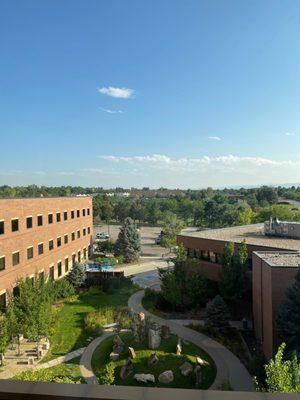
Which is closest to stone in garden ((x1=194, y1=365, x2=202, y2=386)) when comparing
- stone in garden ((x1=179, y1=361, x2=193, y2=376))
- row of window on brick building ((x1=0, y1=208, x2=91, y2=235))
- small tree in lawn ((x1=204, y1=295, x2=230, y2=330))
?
stone in garden ((x1=179, y1=361, x2=193, y2=376))

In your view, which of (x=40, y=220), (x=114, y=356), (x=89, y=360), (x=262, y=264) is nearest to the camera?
(x=114, y=356)

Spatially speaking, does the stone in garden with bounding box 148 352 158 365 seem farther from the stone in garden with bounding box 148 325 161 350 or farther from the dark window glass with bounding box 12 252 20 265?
the dark window glass with bounding box 12 252 20 265

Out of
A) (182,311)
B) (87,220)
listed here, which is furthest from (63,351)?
(87,220)

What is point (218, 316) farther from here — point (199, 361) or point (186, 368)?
point (186, 368)

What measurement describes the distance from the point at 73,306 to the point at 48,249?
8032 mm

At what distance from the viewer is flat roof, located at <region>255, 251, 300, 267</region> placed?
52.9 ft

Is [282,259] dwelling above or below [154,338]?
above

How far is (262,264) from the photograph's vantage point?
689 inches

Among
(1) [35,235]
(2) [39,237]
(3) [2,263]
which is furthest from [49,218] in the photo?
(3) [2,263]

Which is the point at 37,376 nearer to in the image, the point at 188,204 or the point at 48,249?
the point at 48,249

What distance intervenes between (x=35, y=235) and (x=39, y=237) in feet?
2.57

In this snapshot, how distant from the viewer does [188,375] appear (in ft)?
48.1

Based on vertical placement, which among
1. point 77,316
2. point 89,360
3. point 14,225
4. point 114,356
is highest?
point 14,225

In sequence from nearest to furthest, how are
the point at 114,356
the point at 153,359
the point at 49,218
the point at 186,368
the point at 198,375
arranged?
the point at 198,375 < the point at 186,368 < the point at 153,359 < the point at 114,356 < the point at 49,218
